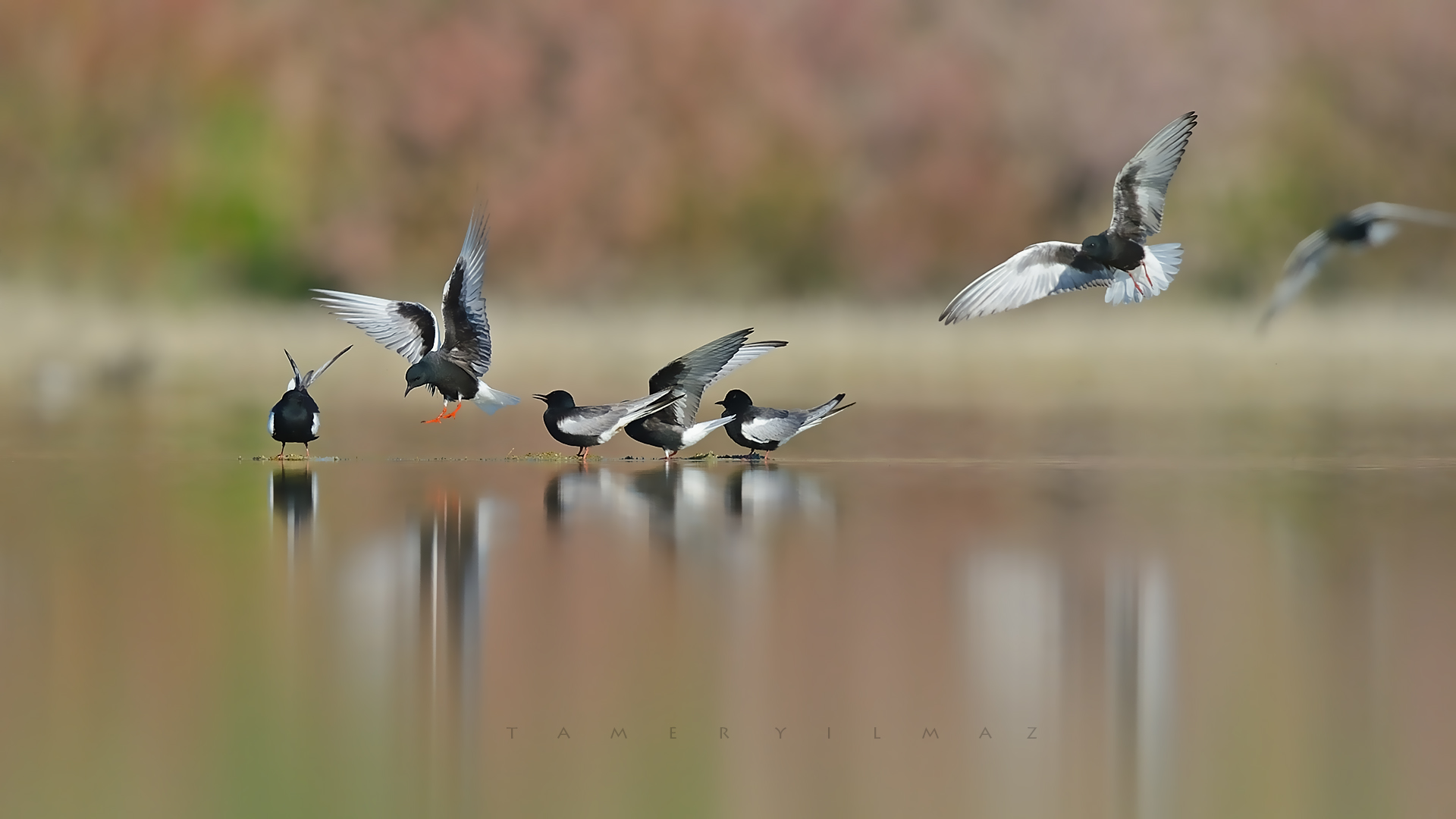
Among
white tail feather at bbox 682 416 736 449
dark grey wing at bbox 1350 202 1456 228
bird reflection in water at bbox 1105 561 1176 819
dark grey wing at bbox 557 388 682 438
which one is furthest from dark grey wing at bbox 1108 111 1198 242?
bird reflection in water at bbox 1105 561 1176 819

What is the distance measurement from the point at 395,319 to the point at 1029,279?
198 inches

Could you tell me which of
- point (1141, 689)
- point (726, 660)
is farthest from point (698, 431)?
point (1141, 689)

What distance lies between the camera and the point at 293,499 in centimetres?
1023

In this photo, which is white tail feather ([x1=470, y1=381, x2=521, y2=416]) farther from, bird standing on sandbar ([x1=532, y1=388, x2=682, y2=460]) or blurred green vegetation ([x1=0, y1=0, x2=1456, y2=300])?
blurred green vegetation ([x1=0, y1=0, x2=1456, y2=300])

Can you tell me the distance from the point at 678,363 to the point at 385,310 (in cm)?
266

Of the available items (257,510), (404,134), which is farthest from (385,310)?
(404,134)

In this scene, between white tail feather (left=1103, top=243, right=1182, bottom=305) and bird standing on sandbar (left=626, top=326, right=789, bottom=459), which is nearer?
white tail feather (left=1103, top=243, right=1182, bottom=305)

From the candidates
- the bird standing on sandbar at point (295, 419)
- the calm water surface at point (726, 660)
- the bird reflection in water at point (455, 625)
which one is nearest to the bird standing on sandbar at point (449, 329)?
the bird standing on sandbar at point (295, 419)

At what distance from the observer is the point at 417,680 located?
5453 millimetres

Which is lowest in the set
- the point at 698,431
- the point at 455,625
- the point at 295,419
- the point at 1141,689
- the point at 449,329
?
the point at 1141,689

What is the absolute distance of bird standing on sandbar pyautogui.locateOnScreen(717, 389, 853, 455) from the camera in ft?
42.2

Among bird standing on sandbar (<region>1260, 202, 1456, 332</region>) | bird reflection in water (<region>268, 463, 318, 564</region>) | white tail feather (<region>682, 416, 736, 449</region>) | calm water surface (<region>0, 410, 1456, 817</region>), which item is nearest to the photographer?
calm water surface (<region>0, 410, 1456, 817</region>)

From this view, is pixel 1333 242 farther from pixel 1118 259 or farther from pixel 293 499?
pixel 293 499

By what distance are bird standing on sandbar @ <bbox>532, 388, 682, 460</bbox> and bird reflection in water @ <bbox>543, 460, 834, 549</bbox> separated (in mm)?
280
